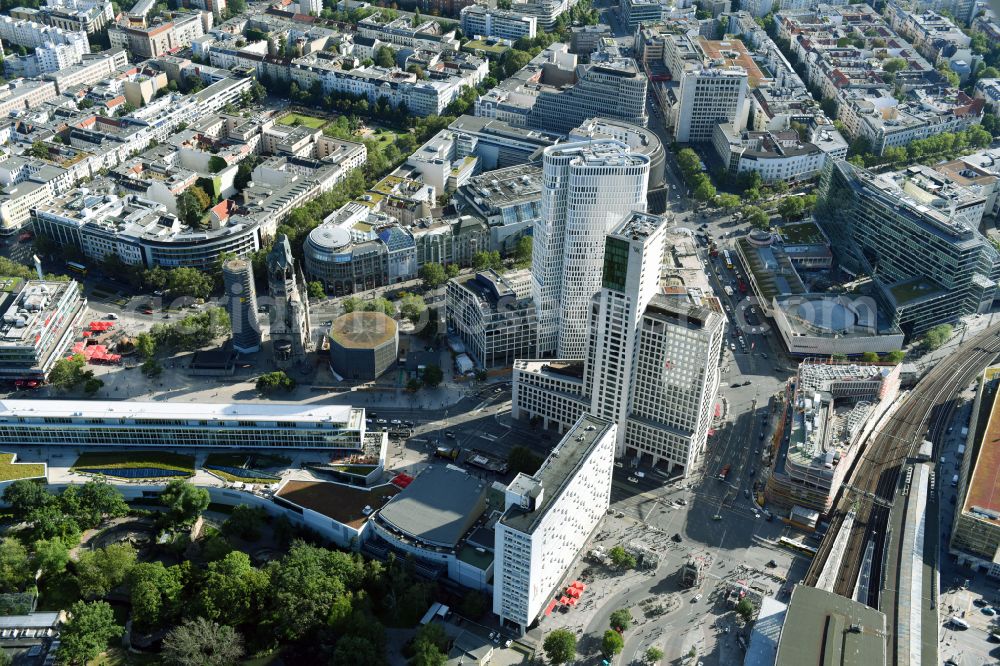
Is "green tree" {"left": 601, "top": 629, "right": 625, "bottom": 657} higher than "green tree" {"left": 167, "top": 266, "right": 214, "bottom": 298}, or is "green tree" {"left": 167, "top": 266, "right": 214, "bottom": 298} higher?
"green tree" {"left": 167, "top": 266, "right": 214, "bottom": 298}

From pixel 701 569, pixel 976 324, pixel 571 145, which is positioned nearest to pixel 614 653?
pixel 701 569

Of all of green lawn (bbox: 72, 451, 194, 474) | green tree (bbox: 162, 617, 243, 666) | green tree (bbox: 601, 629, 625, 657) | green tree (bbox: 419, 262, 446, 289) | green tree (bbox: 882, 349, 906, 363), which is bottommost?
green tree (bbox: 601, 629, 625, 657)

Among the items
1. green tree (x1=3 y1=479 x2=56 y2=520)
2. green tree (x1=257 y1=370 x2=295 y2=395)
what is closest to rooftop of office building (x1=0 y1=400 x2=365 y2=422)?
green tree (x1=257 y1=370 x2=295 y2=395)

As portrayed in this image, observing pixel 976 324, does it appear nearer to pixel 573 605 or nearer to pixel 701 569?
pixel 701 569

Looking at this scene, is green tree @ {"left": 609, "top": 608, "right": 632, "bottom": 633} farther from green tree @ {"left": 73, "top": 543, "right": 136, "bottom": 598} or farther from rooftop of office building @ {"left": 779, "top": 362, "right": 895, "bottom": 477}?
green tree @ {"left": 73, "top": 543, "right": 136, "bottom": 598}

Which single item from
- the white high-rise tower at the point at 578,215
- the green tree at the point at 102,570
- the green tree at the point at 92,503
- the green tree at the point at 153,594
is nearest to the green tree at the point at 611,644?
the white high-rise tower at the point at 578,215

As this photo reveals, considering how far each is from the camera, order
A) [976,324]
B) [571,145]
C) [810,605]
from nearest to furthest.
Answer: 1. [810,605]
2. [571,145]
3. [976,324]

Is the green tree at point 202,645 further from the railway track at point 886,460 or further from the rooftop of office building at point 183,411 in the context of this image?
the railway track at point 886,460
